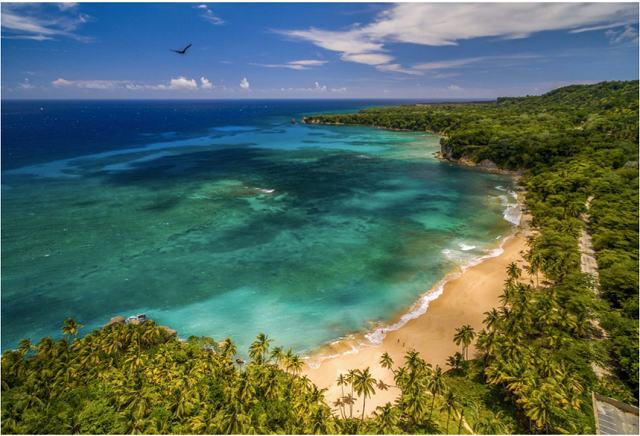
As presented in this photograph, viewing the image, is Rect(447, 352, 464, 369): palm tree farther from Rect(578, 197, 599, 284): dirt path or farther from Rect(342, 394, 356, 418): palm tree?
Rect(578, 197, 599, 284): dirt path

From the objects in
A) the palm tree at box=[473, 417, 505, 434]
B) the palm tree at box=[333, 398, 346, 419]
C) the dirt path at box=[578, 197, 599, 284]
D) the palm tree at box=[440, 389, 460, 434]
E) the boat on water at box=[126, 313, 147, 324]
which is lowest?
the palm tree at box=[333, 398, 346, 419]

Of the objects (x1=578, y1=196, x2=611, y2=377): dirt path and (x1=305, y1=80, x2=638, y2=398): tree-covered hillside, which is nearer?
(x1=578, y1=196, x2=611, y2=377): dirt path

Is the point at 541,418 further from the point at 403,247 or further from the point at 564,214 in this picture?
the point at 564,214

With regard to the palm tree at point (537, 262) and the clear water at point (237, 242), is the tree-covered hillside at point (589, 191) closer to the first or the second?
the palm tree at point (537, 262)

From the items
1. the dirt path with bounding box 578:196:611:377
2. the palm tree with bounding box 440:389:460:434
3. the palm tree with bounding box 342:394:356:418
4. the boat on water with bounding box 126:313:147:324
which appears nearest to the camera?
the palm tree with bounding box 440:389:460:434

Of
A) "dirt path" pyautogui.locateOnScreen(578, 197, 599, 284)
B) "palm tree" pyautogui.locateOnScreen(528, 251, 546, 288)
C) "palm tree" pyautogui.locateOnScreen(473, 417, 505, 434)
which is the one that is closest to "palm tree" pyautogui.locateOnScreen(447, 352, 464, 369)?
"palm tree" pyautogui.locateOnScreen(473, 417, 505, 434)

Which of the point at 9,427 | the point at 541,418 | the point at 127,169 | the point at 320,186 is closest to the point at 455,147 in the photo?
the point at 320,186
